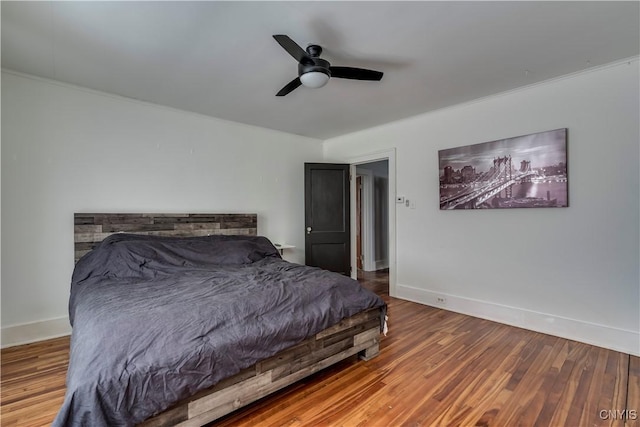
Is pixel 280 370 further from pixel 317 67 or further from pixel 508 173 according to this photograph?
pixel 508 173

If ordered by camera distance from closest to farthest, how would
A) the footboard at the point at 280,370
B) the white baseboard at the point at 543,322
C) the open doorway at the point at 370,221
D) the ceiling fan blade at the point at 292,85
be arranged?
1. the footboard at the point at 280,370
2. the ceiling fan blade at the point at 292,85
3. the white baseboard at the point at 543,322
4. the open doorway at the point at 370,221

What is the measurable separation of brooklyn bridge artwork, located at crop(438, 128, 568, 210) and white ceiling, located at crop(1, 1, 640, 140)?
0.63m

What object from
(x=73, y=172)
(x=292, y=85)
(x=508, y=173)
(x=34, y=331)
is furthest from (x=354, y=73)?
(x=34, y=331)

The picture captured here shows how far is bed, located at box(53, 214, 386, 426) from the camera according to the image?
134cm

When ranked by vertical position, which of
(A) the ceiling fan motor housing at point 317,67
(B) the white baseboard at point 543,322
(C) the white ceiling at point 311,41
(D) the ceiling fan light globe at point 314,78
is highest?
(C) the white ceiling at point 311,41

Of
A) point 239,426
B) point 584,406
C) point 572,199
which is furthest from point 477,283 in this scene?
point 239,426

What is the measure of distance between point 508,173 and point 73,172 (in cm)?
464

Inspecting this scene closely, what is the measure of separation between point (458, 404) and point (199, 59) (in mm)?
3278

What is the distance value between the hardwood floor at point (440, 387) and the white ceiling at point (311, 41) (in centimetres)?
256

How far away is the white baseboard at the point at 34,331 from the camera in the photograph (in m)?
2.72

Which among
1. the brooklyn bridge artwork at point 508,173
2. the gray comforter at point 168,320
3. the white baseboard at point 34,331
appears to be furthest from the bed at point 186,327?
the brooklyn bridge artwork at point 508,173

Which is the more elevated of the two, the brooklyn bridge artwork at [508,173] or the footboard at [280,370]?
the brooklyn bridge artwork at [508,173]

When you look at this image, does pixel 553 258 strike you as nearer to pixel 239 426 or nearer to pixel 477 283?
pixel 477 283

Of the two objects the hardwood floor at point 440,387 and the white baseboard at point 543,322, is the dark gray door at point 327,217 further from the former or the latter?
the hardwood floor at point 440,387
